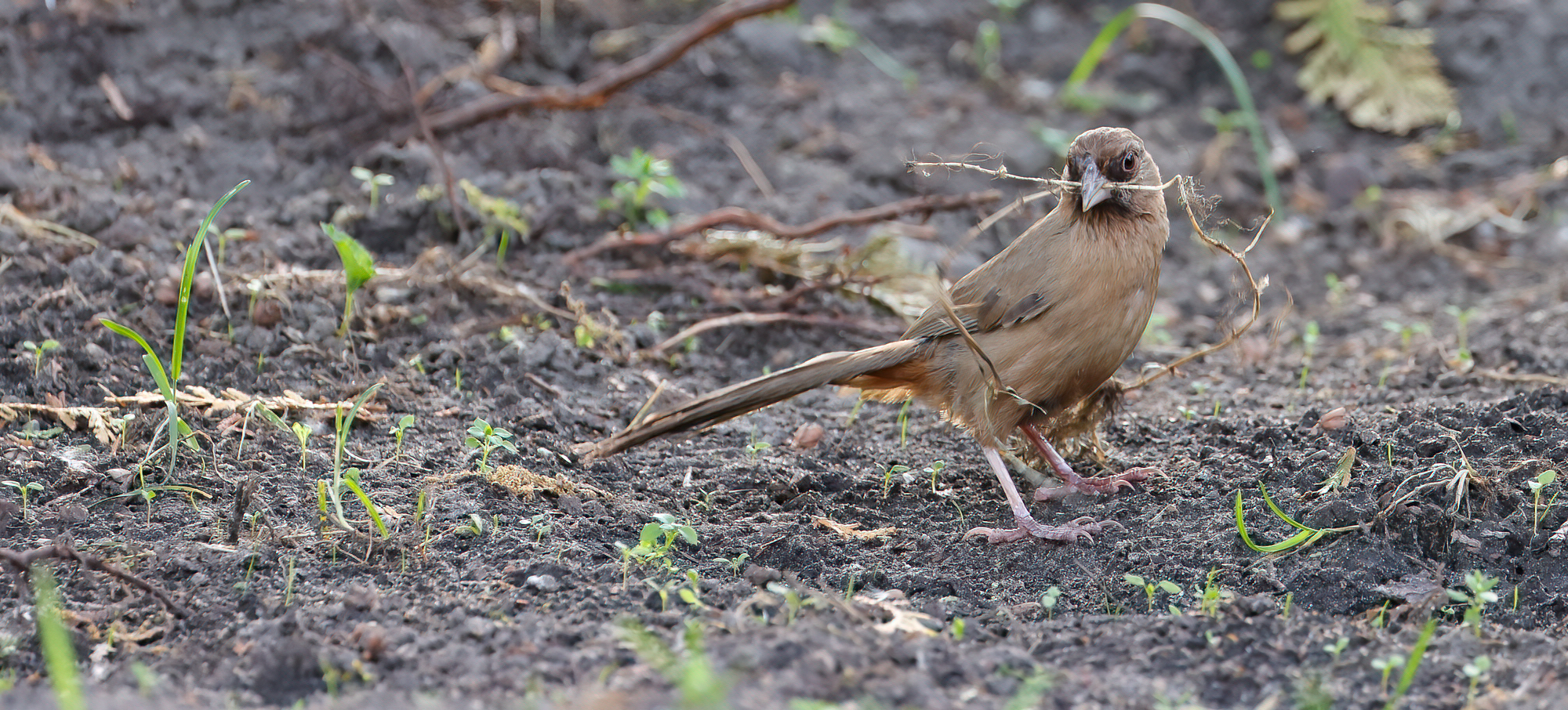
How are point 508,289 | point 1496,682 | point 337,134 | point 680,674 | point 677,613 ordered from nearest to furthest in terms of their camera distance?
point 680,674 < point 1496,682 < point 677,613 < point 508,289 < point 337,134

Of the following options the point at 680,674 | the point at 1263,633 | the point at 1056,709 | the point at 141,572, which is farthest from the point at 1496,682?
the point at 141,572

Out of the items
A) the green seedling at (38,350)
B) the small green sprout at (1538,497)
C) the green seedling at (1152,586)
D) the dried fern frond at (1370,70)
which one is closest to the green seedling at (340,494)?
the green seedling at (38,350)

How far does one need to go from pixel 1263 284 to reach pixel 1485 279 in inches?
147

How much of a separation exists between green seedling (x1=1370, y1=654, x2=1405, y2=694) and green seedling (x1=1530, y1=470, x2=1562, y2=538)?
0.98 meters

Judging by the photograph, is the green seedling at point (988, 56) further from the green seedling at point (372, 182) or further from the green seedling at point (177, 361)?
the green seedling at point (177, 361)

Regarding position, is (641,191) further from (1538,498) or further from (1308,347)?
(1538,498)

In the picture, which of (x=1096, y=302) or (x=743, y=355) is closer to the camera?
(x=1096, y=302)

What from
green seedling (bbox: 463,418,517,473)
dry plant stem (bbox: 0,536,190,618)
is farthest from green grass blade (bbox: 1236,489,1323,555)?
dry plant stem (bbox: 0,536,190,618)

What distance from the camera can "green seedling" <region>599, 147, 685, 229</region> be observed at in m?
6.28

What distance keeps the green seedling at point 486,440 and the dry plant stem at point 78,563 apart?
3.35 ft

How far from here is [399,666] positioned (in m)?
2.87

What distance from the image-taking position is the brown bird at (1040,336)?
13.7 feet

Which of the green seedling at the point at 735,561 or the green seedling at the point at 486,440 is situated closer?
the green seedling at the point at 735,561

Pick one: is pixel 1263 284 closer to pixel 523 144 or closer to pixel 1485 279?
pixel 1485 279
